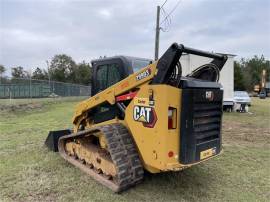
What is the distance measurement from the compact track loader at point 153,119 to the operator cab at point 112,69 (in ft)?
0.06

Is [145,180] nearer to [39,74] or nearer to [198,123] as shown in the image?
[198,123]

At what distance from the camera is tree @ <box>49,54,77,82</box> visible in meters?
54.0

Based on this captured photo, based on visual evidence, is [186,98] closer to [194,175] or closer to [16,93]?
[194,175]

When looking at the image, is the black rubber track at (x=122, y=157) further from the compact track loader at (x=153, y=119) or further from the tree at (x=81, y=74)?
the tree at (x=81, y=74)

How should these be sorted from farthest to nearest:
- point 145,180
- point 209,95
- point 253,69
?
point 253,69
point 145,180
point 209,95

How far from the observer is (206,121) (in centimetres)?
438

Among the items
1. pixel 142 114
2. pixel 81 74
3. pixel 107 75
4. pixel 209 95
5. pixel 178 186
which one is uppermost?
pixel 81 74

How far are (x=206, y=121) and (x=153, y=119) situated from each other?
88 cm

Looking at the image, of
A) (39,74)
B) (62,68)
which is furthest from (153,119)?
(39,74)

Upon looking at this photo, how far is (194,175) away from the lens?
534 cm

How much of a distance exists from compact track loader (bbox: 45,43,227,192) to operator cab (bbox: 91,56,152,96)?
0.7 inches

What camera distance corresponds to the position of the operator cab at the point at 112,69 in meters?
5.06

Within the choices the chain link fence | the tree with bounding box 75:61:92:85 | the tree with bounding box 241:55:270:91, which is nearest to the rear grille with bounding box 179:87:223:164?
the chain link fence

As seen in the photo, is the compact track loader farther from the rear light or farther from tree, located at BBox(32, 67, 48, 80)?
tree, located at BBox(32, 67, 48, 80)
